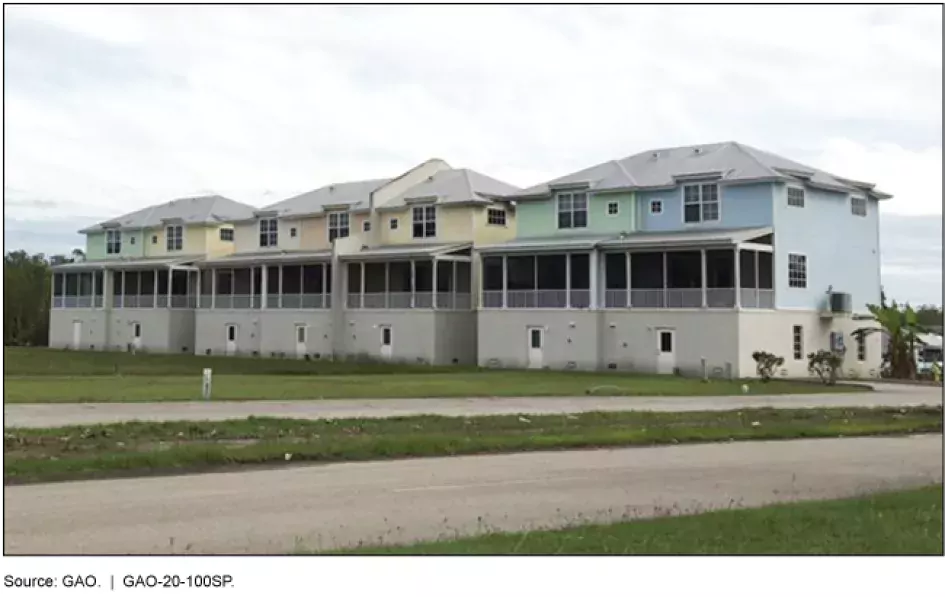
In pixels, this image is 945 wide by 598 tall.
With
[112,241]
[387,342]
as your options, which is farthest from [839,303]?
[112,241]

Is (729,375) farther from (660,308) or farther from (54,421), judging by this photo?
(54,421)

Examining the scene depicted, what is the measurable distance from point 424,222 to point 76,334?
27296 mm

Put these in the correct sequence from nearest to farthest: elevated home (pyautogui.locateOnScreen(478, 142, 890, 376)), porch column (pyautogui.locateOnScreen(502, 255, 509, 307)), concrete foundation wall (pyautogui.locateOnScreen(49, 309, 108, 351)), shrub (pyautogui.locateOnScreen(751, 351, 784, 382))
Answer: shrub (pyautogui.locateOnScreen(751, 351, 784, 382)), elevated home (pyautogui.locateOnScreen(478, 142, 890, 376)), porch column (pyautogui.locateOnScreen(502, 255, 509, 307)), concrete foundation wall (pyautogui.locateOnScreen(49, 309, 108, 351))

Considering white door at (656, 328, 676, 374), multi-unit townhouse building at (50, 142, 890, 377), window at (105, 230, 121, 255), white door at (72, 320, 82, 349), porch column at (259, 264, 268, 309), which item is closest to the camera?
white door at (656, 328, 676, 374)

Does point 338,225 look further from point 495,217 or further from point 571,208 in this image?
point 571,208

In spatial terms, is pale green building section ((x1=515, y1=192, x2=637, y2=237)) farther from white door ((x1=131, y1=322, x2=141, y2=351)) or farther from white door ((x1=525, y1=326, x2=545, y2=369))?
white door ((x1=131, y1=322, x2=141, y2=351))

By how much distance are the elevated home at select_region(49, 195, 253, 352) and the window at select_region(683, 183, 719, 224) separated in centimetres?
3087

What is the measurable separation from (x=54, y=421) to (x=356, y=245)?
39.0 metres

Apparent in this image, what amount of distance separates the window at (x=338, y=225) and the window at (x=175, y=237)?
1328cm

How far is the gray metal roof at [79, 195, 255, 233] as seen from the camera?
70.2 metres

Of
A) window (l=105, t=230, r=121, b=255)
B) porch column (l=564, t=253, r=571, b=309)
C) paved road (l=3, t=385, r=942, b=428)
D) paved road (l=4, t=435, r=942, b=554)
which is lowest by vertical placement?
paved road (l=4, t=435, r=942, b=554)

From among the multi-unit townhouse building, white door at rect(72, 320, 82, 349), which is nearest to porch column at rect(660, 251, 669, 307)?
the multi-unit townhouse building

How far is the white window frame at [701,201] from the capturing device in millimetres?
47281

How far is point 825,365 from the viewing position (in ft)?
144
